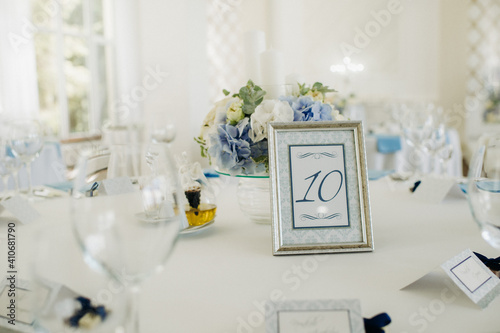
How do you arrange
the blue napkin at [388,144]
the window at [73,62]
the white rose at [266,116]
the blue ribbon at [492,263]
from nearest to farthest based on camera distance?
the blue ribbon at [492,263] → the white rose at [266,116] → the blue napkin at [388,144] → the window at [73,62]

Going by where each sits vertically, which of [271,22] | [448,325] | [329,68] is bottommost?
[448,325]

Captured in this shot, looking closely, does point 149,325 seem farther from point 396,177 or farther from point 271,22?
point 271,22

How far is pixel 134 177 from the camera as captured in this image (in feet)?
1.57

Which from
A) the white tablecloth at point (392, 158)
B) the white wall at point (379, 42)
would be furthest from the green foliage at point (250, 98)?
the white wall at point (379, 42)

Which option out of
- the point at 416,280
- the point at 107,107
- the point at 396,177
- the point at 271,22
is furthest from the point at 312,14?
the point at 416,280

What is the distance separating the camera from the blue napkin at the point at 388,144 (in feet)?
9.57

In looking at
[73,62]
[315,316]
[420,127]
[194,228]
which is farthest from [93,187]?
[73,62]

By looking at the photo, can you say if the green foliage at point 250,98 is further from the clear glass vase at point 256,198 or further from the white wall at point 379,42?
the white wall at point 379,42

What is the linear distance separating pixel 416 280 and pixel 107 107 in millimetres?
4288

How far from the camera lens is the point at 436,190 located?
3.62 feet

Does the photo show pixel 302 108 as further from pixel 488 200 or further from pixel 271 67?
pixel 488 200

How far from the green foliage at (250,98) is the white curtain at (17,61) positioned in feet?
8.93

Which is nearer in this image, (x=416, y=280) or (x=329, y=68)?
(x=416, y=280)

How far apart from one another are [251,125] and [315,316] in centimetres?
46
